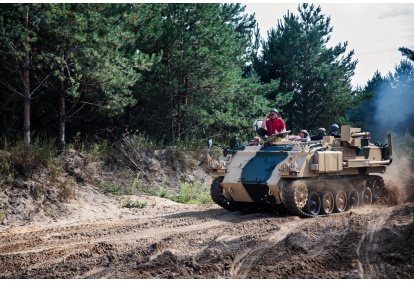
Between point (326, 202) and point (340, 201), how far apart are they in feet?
2.37

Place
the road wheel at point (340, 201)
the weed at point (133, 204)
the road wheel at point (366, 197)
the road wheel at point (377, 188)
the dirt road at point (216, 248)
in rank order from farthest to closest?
the road wheel at point (377, 188), the weed at point (133, 204), the road wheel at point (366, 197), the road wheel at point (340, 201), the dirt road at point (216, 248)

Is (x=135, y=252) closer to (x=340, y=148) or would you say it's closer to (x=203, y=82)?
(x=340, y=148)

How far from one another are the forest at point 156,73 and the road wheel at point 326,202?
4.03 meters

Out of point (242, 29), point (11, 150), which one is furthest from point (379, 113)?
point (11, 150)

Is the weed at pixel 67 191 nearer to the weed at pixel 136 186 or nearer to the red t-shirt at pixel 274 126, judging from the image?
the weed at pixel 136 186

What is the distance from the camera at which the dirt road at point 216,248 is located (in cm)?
789

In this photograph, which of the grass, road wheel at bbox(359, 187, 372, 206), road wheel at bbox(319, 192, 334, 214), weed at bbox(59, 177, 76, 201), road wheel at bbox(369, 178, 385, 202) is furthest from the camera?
the grass

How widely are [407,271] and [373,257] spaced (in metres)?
0.95

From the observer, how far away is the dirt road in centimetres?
789

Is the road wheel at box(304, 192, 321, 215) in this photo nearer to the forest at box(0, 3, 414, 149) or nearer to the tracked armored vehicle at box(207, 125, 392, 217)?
the tracked armored vehicle at box(207, 125, 392, 217)

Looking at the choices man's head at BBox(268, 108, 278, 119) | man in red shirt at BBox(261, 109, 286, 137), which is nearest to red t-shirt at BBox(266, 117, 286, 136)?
man in red shirt at BBox(261, 109, 286, 137)

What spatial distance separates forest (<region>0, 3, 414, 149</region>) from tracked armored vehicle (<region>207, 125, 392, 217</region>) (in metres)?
3.34

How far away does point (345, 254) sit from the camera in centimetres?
830

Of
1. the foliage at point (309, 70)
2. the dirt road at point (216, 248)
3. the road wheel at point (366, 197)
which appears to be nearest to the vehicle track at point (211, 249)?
the dirt road at point (216, 248)
